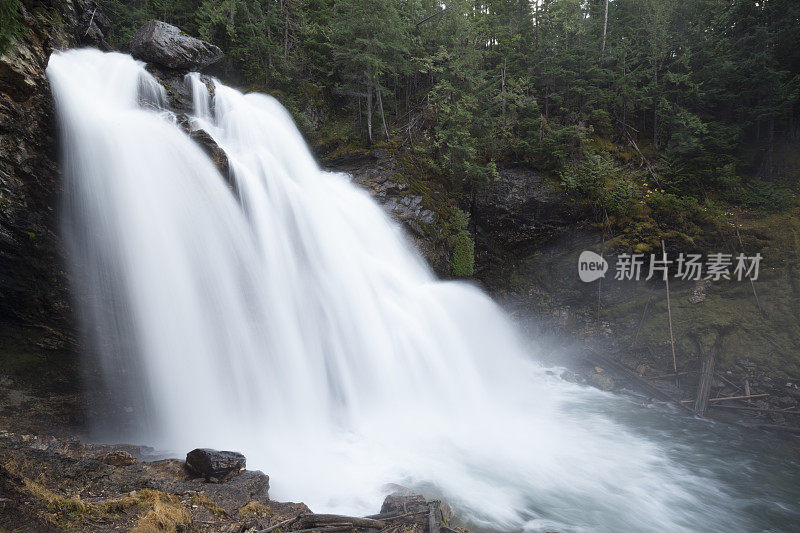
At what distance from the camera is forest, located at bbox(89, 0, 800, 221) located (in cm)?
1259

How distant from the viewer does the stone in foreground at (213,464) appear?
4531 mm

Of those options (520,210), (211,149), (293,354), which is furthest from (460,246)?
(211,149)

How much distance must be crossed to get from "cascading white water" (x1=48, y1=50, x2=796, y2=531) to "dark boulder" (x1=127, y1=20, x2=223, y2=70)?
1.15 metres

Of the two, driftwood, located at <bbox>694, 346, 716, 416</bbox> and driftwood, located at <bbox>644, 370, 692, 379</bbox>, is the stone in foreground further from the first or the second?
driftwood, located at <bbox>644, 370, 692, 379</bbox>

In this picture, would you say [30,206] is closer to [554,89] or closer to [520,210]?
[520,210]

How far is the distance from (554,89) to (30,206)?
16.8 metres

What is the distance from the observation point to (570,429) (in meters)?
8.39

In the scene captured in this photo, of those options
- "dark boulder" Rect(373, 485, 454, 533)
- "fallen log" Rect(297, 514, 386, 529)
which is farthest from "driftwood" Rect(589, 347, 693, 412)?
"fallen log" Rect(297, 514, 386, 529)

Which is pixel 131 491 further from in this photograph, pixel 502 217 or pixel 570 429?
pixel 502 217

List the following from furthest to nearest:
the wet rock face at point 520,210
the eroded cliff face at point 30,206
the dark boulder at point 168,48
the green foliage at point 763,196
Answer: the wet rock face at point 520,210 < the green foliage at point 763,196 < the dark boulder at point 168,48 < the eroded cliff face at point 30,206

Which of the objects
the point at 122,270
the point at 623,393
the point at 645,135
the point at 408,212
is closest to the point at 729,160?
the point at 645,135

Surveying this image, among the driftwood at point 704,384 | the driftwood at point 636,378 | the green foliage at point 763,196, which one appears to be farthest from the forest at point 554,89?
the driftwood at point 704,384

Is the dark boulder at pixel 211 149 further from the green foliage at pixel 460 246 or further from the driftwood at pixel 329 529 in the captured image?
the driftwood at pixel 329 529

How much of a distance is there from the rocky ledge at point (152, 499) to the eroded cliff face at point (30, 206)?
174 cm
